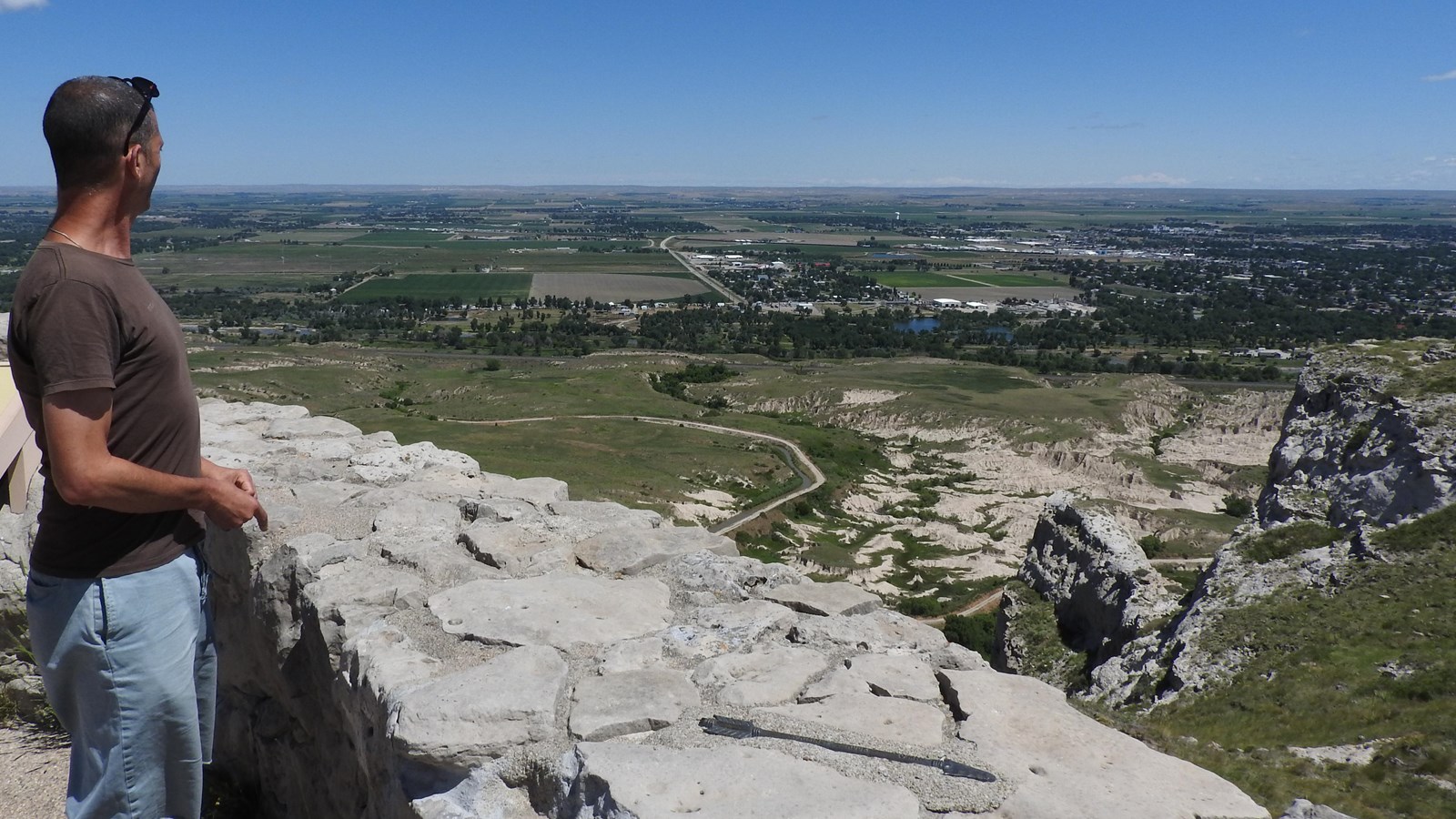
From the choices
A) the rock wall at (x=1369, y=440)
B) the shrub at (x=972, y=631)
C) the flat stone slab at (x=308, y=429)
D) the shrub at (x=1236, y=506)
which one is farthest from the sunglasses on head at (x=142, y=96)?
the shrub at (x=1236, y=506)

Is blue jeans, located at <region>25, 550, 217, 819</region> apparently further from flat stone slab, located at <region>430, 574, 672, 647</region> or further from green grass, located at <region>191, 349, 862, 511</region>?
green grass, located at <region>191, 349, 862, 511</region>

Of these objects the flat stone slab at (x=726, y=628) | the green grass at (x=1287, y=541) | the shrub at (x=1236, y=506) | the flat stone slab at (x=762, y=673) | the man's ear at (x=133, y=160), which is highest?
the man's ear at (x=133, y=160)

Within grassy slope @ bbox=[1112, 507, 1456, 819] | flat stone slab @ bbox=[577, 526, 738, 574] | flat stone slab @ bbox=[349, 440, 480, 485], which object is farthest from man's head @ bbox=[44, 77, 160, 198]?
grassy slope @ bbox=[1112, 507, 1456, 819]

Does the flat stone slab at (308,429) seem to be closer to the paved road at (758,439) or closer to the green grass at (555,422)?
the green grass at (555,422)

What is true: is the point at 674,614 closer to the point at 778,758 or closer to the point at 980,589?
the point at 778,758

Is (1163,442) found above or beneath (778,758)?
beneath

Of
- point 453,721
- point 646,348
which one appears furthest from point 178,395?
point 646,348

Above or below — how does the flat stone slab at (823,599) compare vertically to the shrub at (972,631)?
above
